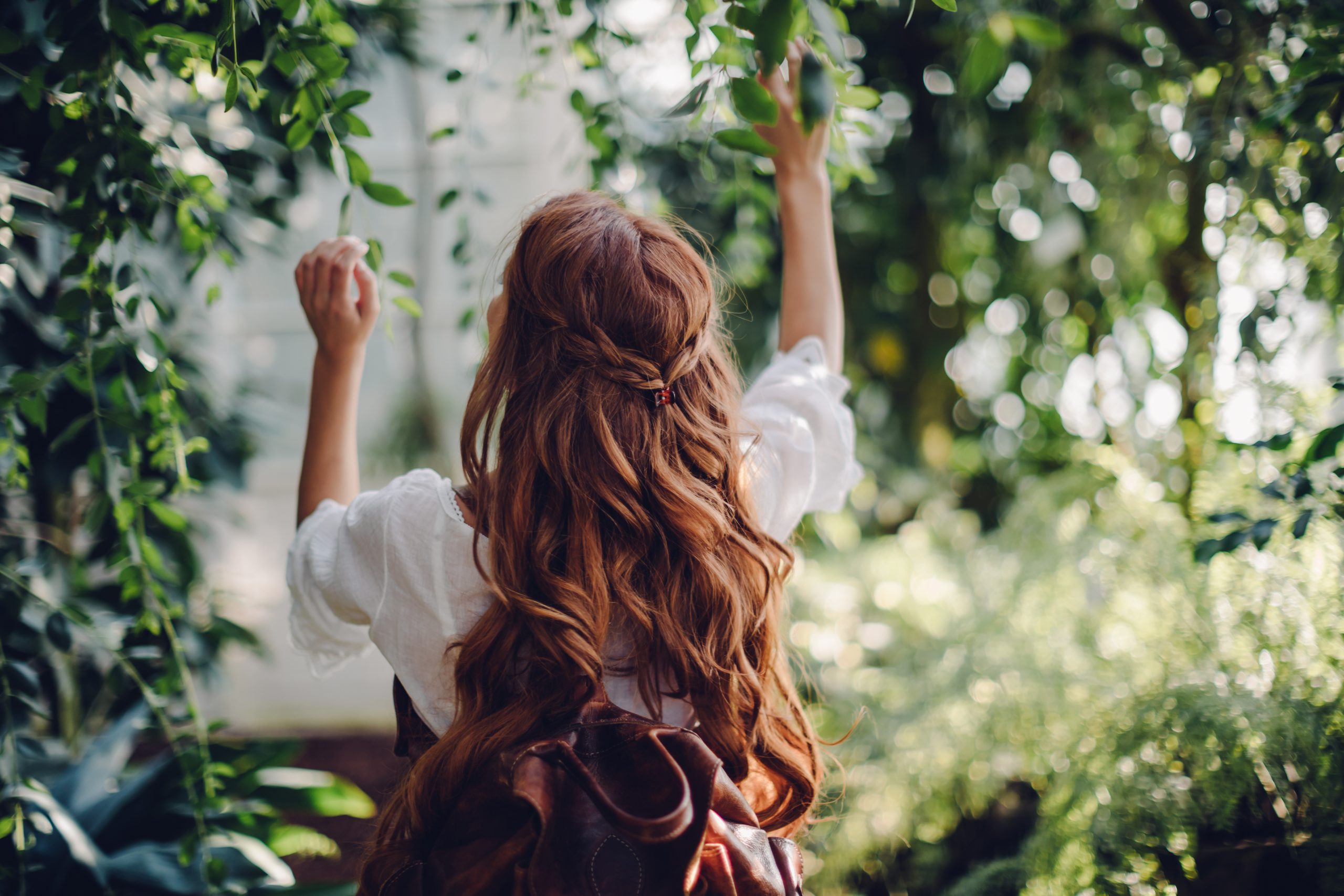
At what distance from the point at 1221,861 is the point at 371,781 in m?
2.25

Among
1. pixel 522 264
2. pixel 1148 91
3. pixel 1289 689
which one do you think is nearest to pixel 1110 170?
pixel 1148 91

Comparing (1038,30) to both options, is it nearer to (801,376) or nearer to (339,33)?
(801,376)

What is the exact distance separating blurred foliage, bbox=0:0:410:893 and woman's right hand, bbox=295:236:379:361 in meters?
0.08

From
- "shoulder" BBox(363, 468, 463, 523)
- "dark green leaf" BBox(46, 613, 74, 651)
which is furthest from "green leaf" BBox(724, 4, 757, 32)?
"dark green leaf" BBox(46, 613, 74, 651)

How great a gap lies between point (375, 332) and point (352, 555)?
2346 millimetres

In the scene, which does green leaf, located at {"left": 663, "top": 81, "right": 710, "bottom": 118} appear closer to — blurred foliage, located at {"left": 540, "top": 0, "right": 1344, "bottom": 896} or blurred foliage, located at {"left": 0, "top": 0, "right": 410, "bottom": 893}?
blurred foliage, located at {"left": 540, "top": 0, "right": 1344, "bottom": 896}

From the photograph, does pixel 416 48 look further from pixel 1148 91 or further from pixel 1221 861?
pixel 1221 861

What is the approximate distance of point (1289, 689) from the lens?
1040mm

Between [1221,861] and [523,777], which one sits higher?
[523,777]

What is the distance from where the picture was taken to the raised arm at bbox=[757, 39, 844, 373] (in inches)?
41.3

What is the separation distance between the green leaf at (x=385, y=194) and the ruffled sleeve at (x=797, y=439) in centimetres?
46

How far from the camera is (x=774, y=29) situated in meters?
0.57

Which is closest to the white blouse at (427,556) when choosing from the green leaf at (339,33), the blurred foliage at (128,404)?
the blurred foliage at (128,404)

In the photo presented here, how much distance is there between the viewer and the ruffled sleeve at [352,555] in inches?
32.4
